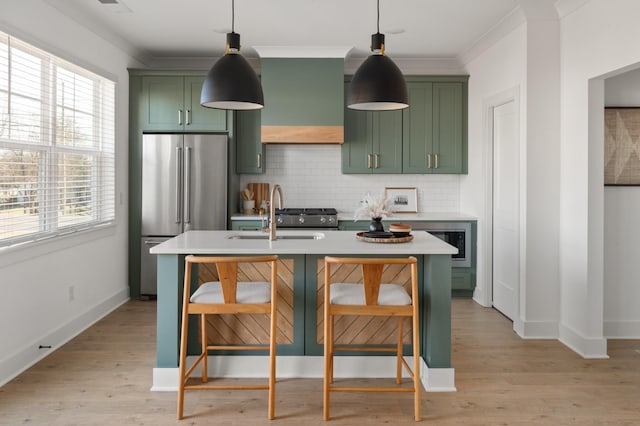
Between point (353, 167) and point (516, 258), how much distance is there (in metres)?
2.21

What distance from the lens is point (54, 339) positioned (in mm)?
3992

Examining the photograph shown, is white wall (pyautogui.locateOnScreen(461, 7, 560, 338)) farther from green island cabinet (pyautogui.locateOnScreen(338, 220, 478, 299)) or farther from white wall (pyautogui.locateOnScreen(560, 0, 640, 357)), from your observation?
green island cabinet (pyautogui.locateOnScreen(338, 220, 478, 299))

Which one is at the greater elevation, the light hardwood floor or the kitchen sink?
the kitchen sink

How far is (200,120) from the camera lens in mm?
5680

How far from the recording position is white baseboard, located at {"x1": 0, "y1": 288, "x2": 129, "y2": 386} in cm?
338

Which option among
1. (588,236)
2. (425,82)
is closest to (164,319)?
(588,236)

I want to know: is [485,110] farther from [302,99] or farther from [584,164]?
[302,99]

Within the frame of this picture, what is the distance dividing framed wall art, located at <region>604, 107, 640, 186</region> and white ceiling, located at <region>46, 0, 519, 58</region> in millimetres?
1273

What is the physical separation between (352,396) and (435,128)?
3780mm

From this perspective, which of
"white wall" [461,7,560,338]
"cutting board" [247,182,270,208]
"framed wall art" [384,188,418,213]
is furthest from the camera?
"framed wall art" [384,188,418,213]

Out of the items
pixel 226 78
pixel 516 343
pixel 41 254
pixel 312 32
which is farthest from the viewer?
pixel 312 32

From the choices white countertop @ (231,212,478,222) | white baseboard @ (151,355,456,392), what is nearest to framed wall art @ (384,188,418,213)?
white countertop @ (231,212,478,222)

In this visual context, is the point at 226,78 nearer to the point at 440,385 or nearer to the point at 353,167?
the point at 440,385

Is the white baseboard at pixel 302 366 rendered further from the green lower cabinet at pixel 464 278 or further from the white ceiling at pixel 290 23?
the white ceiling at pixel 290 23
